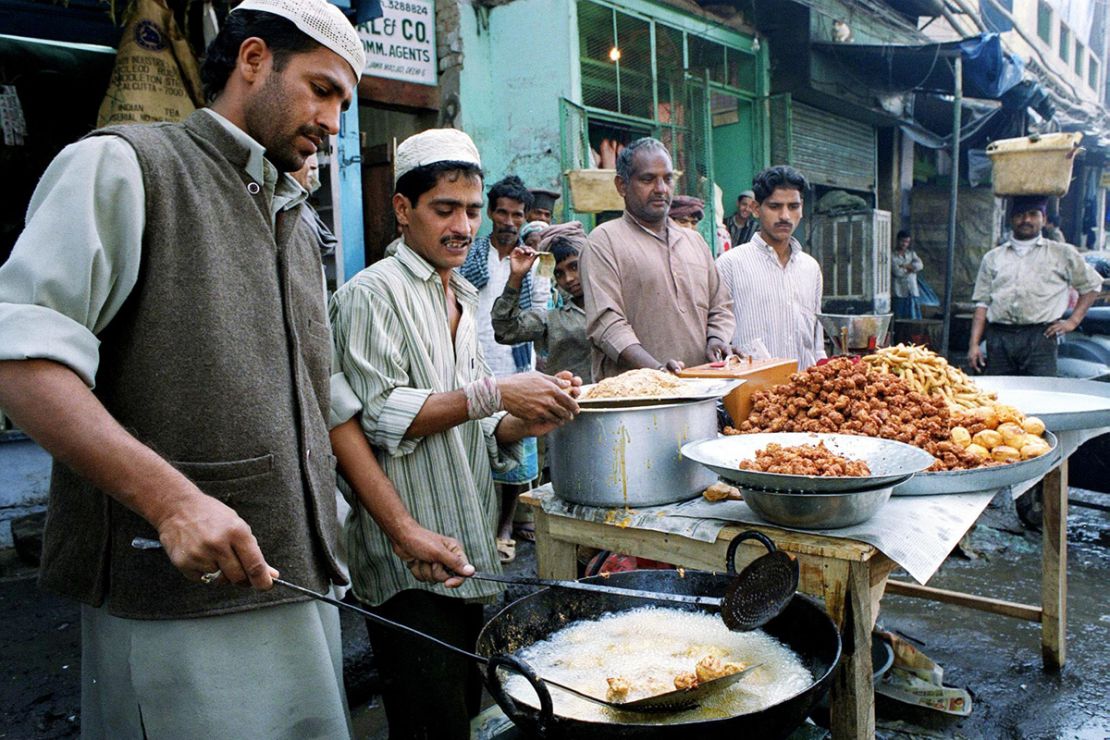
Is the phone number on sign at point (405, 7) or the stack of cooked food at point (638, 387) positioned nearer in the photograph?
the stack of cooked food at point (638, 387)

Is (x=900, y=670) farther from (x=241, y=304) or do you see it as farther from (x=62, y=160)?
(x=62, y=160)

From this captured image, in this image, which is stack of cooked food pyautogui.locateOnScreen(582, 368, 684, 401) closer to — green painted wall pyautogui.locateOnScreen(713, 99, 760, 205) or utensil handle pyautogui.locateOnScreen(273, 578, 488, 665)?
utensil handle pyautogui.locateOnScreen(273, 578, 488, 665)

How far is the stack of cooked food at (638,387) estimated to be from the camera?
79.4 inches

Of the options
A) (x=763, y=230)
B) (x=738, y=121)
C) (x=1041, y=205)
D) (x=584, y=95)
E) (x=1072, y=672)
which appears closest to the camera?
(x=1072, y=672)

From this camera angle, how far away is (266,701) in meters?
1.41

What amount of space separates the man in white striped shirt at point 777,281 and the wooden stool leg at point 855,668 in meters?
2.56

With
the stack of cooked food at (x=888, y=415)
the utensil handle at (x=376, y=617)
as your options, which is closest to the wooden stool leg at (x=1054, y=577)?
the stack of cooked food at (x=888, y=415)

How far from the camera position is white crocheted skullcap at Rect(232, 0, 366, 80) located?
→ 136 centimetres

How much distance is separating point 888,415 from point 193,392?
77.8 inches

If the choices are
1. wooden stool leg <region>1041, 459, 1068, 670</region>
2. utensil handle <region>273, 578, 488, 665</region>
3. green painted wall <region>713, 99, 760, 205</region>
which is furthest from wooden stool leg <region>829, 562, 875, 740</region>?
green painted wall <region>713, 99, 760, 205</region>

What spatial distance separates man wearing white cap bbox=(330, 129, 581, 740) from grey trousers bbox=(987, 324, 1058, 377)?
232 inches

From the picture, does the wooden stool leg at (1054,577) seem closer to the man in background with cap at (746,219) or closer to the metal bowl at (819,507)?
the metal bowl at (819,507)

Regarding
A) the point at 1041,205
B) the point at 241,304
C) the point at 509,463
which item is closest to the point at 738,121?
the point at 1041,205

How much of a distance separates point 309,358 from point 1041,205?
23.0 feet
